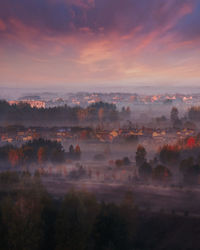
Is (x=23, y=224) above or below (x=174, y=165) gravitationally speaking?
above

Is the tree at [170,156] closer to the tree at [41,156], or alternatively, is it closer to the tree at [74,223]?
the tree at [74,223]

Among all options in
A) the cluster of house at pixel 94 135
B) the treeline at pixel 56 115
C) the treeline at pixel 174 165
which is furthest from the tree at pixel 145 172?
the treeline at pixel 56 115

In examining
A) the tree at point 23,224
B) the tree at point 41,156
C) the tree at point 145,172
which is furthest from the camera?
the tree at point 41,156

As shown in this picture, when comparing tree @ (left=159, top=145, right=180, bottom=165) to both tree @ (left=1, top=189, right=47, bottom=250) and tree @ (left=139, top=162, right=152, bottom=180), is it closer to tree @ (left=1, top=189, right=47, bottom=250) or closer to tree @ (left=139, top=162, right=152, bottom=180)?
tree @ (left=139, top=162, right=152, bottom=180)

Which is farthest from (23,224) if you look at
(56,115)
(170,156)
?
(56,115)

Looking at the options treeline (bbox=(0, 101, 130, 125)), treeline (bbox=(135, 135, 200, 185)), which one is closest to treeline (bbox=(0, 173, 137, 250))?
treeline (bbox=(135, 135, 200, 185))

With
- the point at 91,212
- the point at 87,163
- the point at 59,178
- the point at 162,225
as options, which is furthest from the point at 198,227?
the point at 87,163

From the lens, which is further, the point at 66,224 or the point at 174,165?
the point at 174,165

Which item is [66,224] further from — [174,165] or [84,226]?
[174,165]
